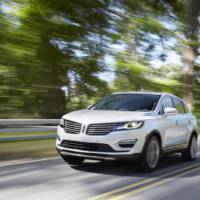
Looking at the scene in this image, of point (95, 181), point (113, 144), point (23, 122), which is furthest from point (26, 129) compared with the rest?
point (95, 181)

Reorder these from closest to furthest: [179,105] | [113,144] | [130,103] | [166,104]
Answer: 1. [113,144]
2. [130,103]
3. [166,104]
4. [179,105]

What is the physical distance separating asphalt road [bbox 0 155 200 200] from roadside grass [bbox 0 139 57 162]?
2.96ft

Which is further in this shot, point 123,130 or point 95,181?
point 123,130

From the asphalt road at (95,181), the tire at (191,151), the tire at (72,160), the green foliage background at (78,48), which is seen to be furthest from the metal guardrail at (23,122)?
the tire at (191,151)

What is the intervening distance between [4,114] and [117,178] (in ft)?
21.1

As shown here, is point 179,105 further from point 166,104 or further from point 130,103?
point 130,103

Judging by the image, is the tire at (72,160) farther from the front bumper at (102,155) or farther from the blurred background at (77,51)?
the blurred background at (77,51)

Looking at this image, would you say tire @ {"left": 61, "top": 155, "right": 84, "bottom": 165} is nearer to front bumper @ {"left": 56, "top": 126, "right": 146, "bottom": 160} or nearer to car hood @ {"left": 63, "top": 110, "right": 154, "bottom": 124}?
front bumper @ {"left": 56, "top": 126, "right": 146, "bottom": 160}

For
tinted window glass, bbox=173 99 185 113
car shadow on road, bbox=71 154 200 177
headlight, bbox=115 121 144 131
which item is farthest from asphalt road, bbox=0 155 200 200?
tinted window glass, bbox=173 99 185 113

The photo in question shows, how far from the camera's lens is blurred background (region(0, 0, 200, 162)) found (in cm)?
1367

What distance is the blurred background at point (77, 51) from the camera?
44.9 feet

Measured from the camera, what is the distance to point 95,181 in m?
8.40

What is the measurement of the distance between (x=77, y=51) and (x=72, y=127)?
8.11m

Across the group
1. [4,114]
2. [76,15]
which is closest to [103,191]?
[4,114]
